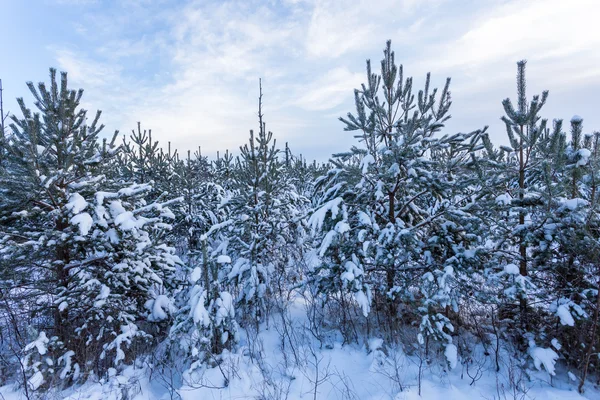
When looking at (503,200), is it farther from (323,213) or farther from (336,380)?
(336,380)

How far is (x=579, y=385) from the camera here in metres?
3.35

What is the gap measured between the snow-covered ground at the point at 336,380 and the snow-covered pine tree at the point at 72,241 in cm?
67

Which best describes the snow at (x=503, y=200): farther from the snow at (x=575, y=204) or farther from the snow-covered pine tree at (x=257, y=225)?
the snow-covered pine tree at (x=257, y=225)

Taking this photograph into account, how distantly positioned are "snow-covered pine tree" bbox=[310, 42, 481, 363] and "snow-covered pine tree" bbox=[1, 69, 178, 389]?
312 centimetres

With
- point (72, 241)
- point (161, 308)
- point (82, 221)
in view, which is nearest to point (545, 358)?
point (161, 308)

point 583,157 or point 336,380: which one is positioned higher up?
point 583,157

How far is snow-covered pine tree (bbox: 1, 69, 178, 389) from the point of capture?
418 cm

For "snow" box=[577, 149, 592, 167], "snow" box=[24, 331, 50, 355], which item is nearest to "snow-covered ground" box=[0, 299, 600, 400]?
"snow" box=[24, 331, 50, 355]

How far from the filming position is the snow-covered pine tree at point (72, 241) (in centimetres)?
418

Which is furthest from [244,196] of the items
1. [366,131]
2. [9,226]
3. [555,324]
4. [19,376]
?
[555,324]

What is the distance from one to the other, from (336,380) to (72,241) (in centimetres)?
455

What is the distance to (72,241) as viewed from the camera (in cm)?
449

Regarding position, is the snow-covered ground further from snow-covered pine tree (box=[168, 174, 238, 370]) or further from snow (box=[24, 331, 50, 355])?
snow (box=[24, 331, 50, 355])

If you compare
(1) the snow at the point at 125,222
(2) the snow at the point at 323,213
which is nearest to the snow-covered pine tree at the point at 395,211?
Answer: (2) the snow at the point at 323,213
